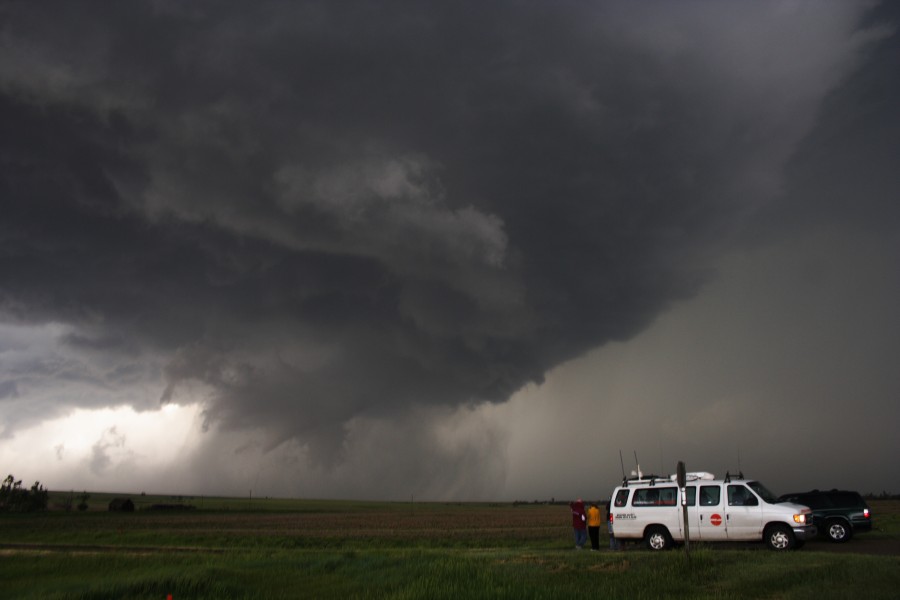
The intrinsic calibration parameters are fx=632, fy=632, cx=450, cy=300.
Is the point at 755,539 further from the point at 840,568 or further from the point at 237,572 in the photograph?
the point at 237,572

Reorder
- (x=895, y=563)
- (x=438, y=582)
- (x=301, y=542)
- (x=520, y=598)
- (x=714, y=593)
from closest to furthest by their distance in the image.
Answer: (x=520, y=598), (x=714, y=593), (x=438, y=582), (x=895, y=563), (x=301, y=542)

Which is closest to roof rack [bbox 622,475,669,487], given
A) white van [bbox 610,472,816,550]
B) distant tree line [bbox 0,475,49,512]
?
white van [bbox 610,472,816,550]

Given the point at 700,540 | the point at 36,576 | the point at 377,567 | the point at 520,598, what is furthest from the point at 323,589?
the point at 700,540

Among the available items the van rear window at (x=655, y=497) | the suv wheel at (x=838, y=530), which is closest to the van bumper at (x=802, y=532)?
the van rear window at (x=655, y=497)

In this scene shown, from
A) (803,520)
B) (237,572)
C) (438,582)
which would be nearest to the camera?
(438,582)

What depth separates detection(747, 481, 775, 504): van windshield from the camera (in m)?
22.5

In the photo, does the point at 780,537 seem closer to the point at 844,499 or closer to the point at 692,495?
the point at 692,495

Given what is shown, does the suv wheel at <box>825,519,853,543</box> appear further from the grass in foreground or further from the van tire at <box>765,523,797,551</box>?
the grass in foreground

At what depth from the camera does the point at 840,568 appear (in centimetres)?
1578

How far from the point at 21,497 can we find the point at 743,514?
159964 mm

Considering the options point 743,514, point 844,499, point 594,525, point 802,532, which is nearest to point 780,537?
point 802,532

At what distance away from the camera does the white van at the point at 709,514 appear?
2197cm

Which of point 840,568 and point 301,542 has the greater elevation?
point 840,568

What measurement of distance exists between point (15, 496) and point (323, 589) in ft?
513
